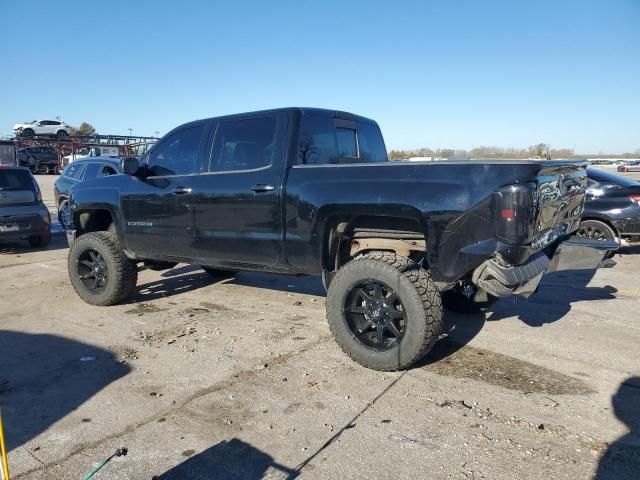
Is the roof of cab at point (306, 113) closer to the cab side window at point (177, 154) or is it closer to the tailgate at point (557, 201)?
the cab side window at point (177, 154)

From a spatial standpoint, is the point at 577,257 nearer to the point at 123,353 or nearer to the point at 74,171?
the point at 123,353

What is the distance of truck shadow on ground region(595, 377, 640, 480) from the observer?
2590 millimetres

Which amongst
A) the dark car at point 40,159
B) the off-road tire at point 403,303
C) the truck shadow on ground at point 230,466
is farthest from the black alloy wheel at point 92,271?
the dark car at point 40,159

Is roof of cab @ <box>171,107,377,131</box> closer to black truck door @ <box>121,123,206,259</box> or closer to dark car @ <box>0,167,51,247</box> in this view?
black truck door @ <box>121,123,206,259</box>

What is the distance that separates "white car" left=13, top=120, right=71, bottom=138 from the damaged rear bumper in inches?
1724

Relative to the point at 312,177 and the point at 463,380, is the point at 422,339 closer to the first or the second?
the point at 463,380

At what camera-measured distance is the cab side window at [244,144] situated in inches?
183

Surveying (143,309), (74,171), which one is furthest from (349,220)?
(74,171)

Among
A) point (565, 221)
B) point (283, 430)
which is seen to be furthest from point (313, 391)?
point (565, 221)

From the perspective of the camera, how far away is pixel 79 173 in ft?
39.7

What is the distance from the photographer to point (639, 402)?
11.2ft

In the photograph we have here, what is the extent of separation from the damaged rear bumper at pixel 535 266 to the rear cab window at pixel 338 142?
73.9 inches

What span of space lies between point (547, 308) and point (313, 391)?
3285 millimetres

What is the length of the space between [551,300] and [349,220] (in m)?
3.19
